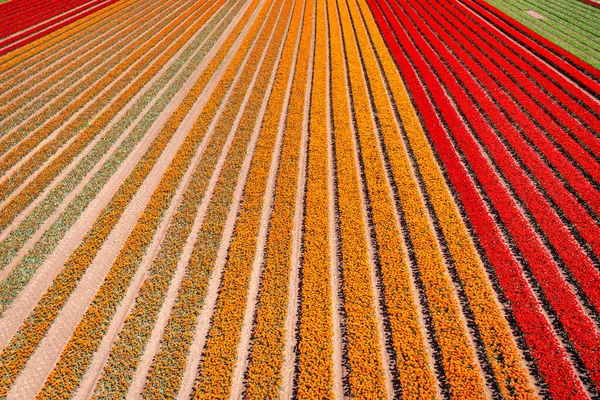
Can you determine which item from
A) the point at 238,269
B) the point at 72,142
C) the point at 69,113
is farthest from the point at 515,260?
the point at 69,113

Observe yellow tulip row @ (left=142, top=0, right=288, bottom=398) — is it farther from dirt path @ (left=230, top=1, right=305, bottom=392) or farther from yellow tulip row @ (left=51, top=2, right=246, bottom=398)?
dirt path @ (left=230, top=1, right=305, bottom=392)

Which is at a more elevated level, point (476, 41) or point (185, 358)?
point (476, 41)

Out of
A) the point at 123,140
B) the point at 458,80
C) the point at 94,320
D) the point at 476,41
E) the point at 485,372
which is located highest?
the point at 476,41

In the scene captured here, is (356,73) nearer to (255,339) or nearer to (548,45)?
(548,45)

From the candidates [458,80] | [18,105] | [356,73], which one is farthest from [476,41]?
[18,105]

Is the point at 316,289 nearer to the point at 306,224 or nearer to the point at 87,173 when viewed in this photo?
the point at 306,224

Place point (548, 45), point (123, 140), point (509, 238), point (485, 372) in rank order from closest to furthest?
1. point (485, 372)
2. point (509, 238)
3. point (123, 140)
4. point (548, 45)
